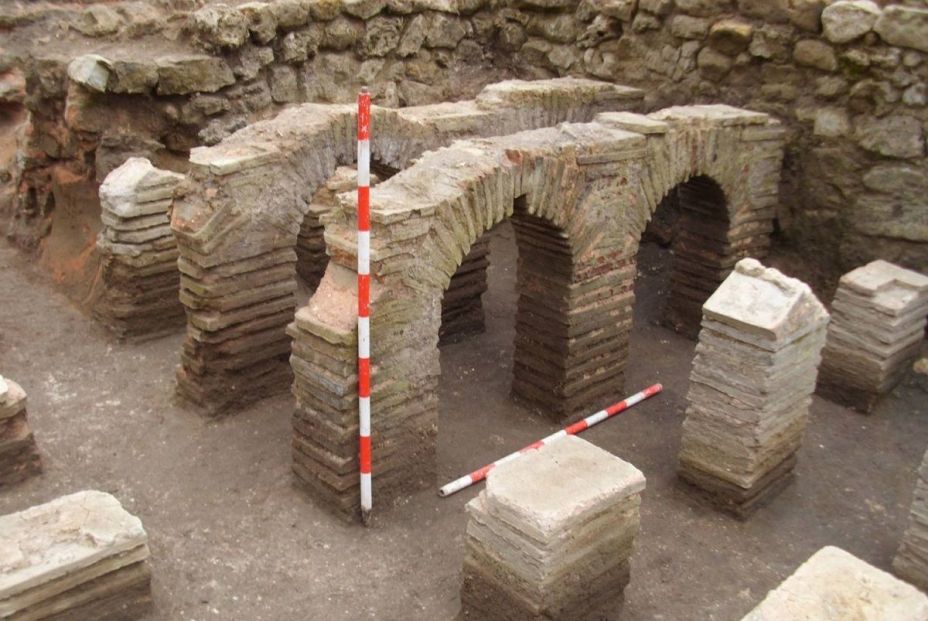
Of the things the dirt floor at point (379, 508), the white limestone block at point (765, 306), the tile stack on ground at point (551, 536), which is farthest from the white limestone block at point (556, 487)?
the white limestone block at point (765, 306)

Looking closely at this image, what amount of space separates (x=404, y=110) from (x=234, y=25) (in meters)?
2.00

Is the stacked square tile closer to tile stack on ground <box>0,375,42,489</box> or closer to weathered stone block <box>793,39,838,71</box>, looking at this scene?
weathered stone block <box>793,39,838,71</box>

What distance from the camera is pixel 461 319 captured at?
7902mm

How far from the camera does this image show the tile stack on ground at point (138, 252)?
286 inches

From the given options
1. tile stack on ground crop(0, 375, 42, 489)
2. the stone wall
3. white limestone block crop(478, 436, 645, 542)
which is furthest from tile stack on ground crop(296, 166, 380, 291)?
white limestone block crop(478, 436, 645, 542)

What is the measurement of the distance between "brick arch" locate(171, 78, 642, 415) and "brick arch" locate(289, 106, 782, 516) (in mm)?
1073

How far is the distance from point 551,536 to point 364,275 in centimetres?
170

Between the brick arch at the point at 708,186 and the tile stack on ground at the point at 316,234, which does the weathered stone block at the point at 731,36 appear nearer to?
the brick arch at the point at 708,186

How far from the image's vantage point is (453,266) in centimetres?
539

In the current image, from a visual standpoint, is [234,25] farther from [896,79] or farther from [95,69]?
[896,79]

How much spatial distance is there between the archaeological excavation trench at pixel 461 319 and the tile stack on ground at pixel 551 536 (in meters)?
0.02

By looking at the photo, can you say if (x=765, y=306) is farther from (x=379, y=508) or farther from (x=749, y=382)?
(x=379, y=508)

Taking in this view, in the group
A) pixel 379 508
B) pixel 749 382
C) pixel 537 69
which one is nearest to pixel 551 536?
pixel 379 508

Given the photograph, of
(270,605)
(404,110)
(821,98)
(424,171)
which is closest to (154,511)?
(270,605)
